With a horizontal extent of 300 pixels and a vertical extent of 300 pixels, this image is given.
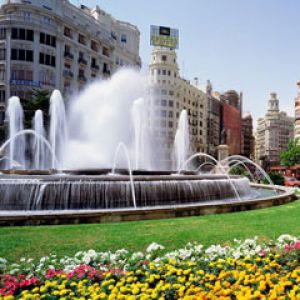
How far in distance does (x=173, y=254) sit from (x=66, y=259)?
1.78 metres

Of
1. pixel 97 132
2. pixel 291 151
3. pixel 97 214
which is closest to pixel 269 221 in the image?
pixel 97 214

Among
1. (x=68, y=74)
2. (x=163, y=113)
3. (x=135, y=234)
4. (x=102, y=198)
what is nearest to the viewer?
(x=135, y=234)

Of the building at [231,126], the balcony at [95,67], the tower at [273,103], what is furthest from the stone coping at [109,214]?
the tower at [273,103]

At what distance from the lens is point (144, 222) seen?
31.5 ft

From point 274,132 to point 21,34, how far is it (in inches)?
5855

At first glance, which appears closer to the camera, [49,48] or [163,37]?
[49,48]

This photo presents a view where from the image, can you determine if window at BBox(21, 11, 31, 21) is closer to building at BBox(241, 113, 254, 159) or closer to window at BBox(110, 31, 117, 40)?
window at BBox(110, 31, 117, 40)

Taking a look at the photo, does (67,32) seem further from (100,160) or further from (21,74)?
(100,160)

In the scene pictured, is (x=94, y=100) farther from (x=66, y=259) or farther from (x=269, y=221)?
(x=66, y=259)

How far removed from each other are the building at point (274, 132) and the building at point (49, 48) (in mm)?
126195

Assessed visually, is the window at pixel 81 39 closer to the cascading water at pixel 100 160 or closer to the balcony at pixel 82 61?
the balcony at pixel 82 61

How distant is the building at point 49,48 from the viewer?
43500 millimetres

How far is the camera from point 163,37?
79.6 meters

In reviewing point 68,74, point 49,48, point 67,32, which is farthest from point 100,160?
point 67,32
